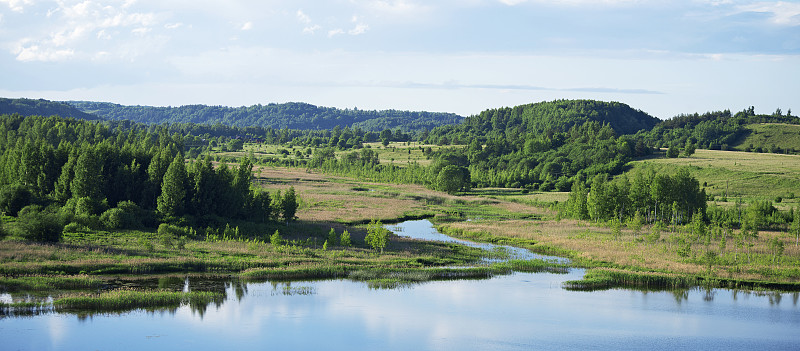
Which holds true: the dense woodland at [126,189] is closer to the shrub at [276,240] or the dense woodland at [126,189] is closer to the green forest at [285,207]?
the green forest at [285,207]

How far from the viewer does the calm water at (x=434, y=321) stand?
3675cm

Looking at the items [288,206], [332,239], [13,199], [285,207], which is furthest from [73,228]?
[332,239]

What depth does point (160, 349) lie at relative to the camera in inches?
1373

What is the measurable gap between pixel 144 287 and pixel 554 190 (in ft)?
371

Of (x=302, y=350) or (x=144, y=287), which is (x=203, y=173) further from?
(x=302, y=350)

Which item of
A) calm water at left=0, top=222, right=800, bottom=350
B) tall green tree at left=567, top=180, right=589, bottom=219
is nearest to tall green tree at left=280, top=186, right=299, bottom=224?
calm water at left=0, top=222, right=800, bottom=350

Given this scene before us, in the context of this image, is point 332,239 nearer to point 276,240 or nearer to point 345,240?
point 345,240

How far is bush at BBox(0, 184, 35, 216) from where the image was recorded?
65000 mm

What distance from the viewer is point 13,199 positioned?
2566 inches

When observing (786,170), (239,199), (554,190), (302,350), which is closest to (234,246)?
(239,199)

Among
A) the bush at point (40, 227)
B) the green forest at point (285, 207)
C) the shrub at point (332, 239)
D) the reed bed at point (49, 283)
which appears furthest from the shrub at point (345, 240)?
the bush at point (40, 227)

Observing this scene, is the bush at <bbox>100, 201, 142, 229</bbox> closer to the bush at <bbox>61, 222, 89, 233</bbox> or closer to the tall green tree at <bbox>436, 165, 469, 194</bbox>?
the bush at <bbox>61, 222, 89, 233</bbox>

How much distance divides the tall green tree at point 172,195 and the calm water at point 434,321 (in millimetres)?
22777

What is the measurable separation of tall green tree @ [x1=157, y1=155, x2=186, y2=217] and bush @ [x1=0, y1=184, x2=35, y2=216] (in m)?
13.1
